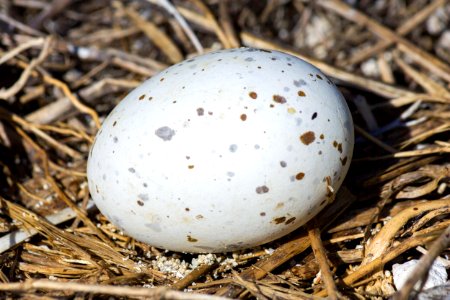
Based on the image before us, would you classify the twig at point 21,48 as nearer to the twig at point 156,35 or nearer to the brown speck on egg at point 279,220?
the twig at point 156,35

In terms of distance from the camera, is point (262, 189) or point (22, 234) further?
point (22, 234)

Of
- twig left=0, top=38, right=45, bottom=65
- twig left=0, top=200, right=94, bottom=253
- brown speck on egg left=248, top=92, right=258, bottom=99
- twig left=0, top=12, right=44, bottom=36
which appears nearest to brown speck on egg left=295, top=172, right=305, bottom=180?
brown speck on egg left=248, top=92, right=258, bottom=99

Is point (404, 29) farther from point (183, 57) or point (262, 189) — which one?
point (262, 189)

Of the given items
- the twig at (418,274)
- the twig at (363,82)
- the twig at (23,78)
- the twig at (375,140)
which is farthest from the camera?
the twig at (363,82)

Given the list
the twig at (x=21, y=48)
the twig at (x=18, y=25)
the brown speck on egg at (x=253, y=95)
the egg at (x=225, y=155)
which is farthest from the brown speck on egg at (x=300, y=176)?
the twig at (x=18, y=25)

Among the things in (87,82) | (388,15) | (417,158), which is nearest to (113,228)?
(87,82)

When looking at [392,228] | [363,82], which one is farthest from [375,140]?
[392,228]
